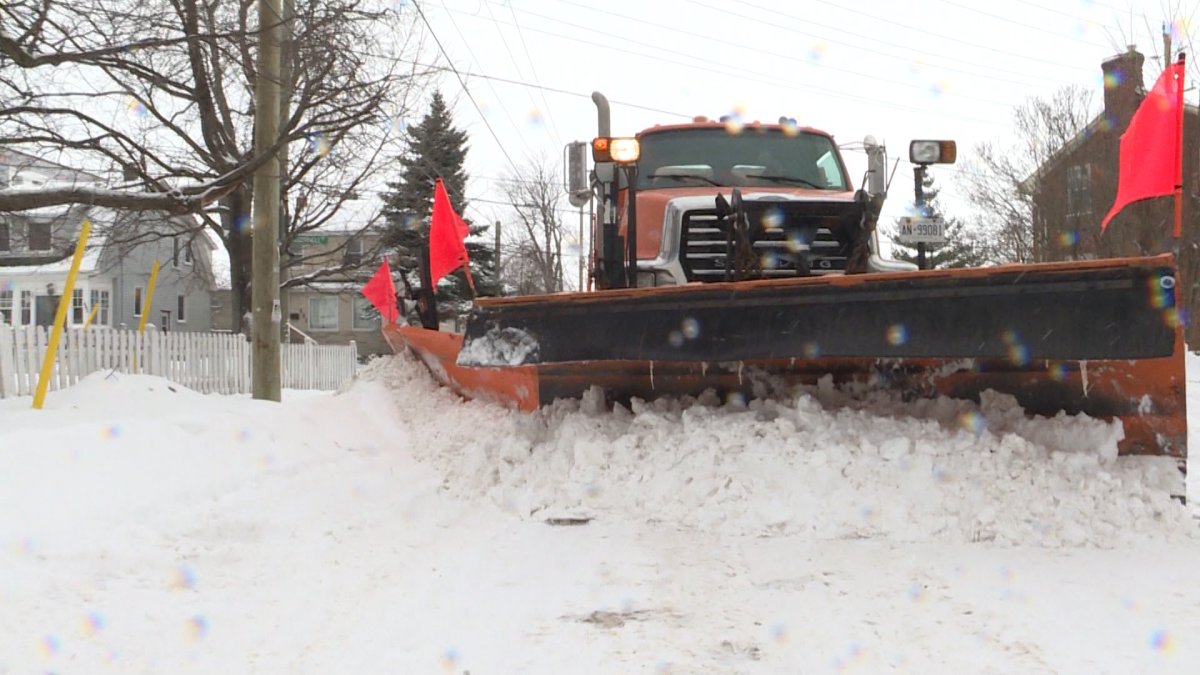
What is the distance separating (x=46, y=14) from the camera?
8.48m

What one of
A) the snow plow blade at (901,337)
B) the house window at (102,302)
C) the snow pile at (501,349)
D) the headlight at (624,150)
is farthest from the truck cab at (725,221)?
the house window at (102,302)

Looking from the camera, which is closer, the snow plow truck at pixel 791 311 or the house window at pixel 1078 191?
the snow plow truck at pixel 791 311

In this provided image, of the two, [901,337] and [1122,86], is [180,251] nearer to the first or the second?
[1122,86]

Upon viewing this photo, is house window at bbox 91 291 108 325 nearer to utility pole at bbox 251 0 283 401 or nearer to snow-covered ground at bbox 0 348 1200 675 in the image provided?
utility pole at bbox 251 0 283 401

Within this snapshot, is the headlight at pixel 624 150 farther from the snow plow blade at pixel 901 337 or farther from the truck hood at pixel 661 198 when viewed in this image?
the snow plow blade at pixel 901 337

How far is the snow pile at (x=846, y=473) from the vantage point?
409 centimetres

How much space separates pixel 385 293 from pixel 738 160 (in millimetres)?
4697

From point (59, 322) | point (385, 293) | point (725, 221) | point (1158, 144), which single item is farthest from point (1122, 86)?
point (59, 322)

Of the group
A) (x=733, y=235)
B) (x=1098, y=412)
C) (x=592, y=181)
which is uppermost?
(x=592, y=181)

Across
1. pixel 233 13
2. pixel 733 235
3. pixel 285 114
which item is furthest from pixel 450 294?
pixel 733 235

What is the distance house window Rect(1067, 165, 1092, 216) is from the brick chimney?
1.31m

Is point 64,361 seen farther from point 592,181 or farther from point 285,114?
point 592,181

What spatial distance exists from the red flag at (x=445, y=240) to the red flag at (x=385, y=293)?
154 centimetres

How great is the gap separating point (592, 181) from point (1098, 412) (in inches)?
151
